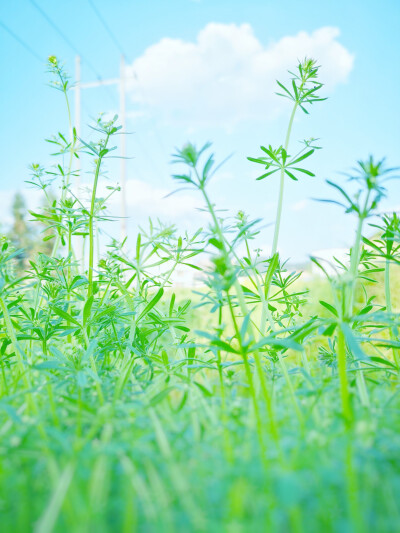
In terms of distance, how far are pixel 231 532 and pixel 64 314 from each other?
2.78ft

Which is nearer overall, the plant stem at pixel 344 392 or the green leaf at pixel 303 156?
the plant stem at pixel 344 392

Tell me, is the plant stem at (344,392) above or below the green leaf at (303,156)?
below

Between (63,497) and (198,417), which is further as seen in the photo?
(198,417)

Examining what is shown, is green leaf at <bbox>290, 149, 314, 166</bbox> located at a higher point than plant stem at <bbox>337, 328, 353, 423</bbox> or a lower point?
higher

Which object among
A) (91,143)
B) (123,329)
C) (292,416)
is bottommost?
(292,416)

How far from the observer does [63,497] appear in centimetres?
48

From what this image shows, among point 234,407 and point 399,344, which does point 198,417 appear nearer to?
point 234,407

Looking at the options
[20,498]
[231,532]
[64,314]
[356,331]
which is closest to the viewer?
[231,532]

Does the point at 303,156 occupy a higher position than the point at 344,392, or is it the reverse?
the point at 303,156

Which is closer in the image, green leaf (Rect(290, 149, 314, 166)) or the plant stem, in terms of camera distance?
the plant stem

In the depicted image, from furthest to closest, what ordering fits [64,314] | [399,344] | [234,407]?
[64,314], [399,344], [234,407]

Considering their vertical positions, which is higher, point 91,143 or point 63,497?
point 91,143

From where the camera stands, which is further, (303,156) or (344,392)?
(303,156)

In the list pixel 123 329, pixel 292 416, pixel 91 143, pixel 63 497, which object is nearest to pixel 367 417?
pixel 292 416
